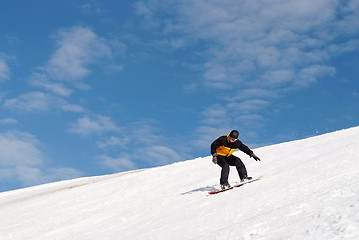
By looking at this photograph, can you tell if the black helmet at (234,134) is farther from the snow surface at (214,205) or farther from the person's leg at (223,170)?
the snow surface at (214,205)

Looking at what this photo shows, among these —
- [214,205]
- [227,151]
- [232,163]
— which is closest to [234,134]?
[227,151]

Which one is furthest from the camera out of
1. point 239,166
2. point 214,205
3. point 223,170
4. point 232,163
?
point 232,163

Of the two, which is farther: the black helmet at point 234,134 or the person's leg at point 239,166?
the person's leg at point 239,166

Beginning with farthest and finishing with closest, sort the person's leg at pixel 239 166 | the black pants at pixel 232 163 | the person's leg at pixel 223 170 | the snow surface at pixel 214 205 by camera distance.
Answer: the person's leg at pixel 239 166 → the black pants at pixel 232 163 → the person's leg at pixel 223 170 → the snow surface at pixel 214 205

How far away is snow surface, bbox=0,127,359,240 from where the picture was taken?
524cm

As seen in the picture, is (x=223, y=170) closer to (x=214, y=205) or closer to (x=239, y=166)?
(x=239, y=166)

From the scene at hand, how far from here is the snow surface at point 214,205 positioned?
5238mm

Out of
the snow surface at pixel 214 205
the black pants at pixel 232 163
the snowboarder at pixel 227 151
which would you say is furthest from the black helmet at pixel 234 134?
the snow surface at pixel 214 205

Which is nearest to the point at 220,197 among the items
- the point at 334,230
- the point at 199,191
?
the point at 199,191

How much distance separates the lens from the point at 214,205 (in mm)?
7844

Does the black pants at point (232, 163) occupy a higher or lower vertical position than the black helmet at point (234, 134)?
lower

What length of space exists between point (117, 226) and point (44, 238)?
2.00 metres

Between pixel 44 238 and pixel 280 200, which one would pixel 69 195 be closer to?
pixel 44 238

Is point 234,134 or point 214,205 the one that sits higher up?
point 234,134
